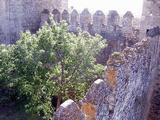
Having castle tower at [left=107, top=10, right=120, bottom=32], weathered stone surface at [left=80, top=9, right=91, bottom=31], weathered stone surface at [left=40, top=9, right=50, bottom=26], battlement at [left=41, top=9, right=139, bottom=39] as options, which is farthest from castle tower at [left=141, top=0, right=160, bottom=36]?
weathered stone surface at [left=40, top=9, right=50, bottom=26]

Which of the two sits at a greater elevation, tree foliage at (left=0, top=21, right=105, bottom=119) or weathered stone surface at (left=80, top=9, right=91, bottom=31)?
weathered stone surface at (left=80, top=9, right=91, bottom=31)

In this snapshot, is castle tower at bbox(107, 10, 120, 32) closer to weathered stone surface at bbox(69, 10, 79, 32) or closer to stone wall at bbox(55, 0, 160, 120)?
weathered stone surface at bbox(69, 10, 79, 32)

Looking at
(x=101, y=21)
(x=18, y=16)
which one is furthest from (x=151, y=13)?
(x=18, y=16)

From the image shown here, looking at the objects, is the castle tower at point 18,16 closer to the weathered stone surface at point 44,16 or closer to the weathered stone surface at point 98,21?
the weathered stone surface at point 44,16

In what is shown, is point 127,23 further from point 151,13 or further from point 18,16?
point 18,16

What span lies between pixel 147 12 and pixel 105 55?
3773 mm

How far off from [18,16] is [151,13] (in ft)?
23.5

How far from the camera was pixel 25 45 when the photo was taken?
11.9m

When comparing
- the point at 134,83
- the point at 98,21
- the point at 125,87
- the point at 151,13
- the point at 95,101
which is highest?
the point at 151,13

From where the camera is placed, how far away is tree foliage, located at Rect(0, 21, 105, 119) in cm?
1173

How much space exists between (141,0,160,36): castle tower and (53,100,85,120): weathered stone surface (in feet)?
18.5

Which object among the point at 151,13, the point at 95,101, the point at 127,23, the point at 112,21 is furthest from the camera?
the point at 112,21

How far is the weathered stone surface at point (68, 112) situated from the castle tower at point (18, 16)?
38.1 feet

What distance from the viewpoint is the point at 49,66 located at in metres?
12.3
